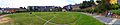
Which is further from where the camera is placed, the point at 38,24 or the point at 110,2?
the point at 110,2

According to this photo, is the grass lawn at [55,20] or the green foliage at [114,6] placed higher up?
the green foliage at [114,6]

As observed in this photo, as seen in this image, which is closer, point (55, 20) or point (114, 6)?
point (55, 20)

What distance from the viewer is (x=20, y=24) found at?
43250 millimetres

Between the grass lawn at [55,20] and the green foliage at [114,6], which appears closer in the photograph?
the grass lawn at [55,20]

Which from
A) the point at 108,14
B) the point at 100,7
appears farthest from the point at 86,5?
the point at 108,14

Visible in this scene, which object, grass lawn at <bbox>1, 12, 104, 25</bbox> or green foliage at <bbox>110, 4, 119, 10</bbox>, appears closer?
grass lawn at <bbox>1, 12, 104, 25</bbox>

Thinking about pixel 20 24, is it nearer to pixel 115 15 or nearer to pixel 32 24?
pixel 32 24

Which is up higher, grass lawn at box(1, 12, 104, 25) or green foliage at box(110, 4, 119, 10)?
green foliage at box(110, 4, 119, 10)

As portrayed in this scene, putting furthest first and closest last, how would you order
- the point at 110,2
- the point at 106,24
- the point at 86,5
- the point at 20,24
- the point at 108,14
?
the point at 86,5, the point at 110,2, the point at 108,14, the point at 20,24, the point at 106,24

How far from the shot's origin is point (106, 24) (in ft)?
120

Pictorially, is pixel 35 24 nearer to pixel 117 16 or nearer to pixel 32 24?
pixel 32 24

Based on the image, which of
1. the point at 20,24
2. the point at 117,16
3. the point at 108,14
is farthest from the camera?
the point at 108,14

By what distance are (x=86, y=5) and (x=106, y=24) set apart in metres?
89.5

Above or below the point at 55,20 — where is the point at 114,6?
above
